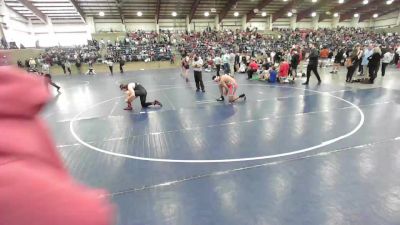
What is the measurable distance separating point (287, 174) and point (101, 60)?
953 inches

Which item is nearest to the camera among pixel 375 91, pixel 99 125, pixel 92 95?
pixel 99 125

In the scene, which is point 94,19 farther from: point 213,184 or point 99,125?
point 213,184

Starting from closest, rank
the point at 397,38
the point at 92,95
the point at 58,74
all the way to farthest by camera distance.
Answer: the point at 92,95 < the point at 58,74 < the point at 397,38

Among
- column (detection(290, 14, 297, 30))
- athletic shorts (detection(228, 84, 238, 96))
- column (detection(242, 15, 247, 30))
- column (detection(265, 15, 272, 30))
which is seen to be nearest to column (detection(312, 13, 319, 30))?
column (detection(290, 14, 297, 30))

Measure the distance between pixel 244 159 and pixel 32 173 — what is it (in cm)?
447

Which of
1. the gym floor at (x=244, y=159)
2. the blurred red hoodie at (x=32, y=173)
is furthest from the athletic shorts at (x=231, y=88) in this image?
the blurred red hoodie at (x=32, y=173)

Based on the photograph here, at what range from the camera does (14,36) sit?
28.8 meters

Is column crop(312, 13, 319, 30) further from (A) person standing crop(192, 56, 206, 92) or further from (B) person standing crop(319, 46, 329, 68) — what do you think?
(A) person standing crop(192, 56, 206, 92)

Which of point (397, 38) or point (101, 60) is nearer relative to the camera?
point (101, 60)

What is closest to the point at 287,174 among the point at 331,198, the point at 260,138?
the point at 331,198

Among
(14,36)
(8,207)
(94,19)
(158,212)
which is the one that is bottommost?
(158,212)

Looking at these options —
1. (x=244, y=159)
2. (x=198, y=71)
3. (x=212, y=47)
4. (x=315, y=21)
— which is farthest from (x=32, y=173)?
(x=315, y=21)

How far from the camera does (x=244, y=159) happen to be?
15.6ft

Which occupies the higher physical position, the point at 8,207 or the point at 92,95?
the point at 8,207
